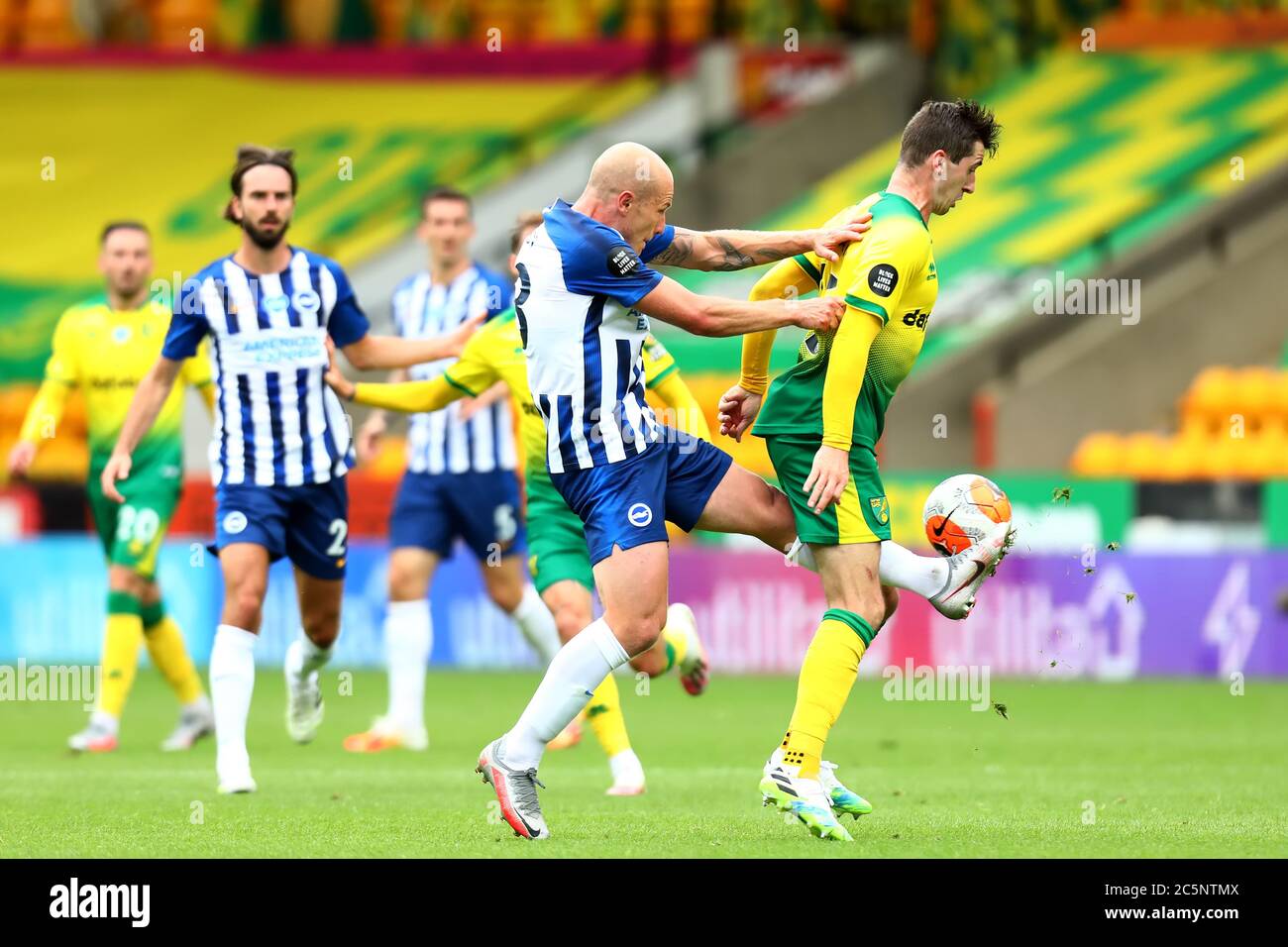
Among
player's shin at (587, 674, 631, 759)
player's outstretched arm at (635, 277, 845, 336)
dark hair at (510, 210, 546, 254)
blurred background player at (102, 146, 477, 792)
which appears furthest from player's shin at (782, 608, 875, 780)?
dark hair at (510, 210, 546, 254)

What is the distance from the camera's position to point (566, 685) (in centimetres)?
687

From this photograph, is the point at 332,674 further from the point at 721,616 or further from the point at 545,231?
the point at 545,231

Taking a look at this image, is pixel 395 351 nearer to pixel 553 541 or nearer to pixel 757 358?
pixel 553 541

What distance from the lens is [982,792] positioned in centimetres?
844

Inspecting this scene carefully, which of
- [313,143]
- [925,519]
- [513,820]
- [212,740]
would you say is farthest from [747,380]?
[313,143]

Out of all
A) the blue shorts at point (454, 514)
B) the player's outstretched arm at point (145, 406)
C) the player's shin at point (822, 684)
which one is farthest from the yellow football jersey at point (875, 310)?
the blue shorts at point (454, 514)

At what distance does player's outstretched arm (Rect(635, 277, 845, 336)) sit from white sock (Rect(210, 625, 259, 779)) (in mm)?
2404

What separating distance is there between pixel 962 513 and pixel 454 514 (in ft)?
13.1

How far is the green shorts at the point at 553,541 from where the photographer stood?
8719 millimetres

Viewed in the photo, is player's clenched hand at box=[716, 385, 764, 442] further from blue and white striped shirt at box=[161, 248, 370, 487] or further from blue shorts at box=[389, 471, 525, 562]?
blue shorts at box=[389, 471, 525, 562]

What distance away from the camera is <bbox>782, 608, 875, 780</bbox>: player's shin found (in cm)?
689

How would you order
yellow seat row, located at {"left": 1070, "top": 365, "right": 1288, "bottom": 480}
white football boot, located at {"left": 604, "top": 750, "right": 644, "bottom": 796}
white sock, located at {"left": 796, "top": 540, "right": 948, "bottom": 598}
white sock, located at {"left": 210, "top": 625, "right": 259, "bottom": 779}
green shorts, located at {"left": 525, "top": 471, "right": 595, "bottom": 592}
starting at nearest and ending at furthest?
white sock, located at {"left": 796, "top": 540, "right": 948, "bottom": 598}
white sock, located at {"left": 210, "top": 625, "right": 259, "bottom": 779}
white football boot, located at {"left": 604, "top": 750, "right": 644, "bottom": 796}
green shorts, located at {"left": 525, "top": 471, "right": 595, "bottom": 592}
yellow seat row, located at {"left": 1070, "top": 365, "right": 1288, "bottom": 480}

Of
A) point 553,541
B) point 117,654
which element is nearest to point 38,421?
point 117,654
